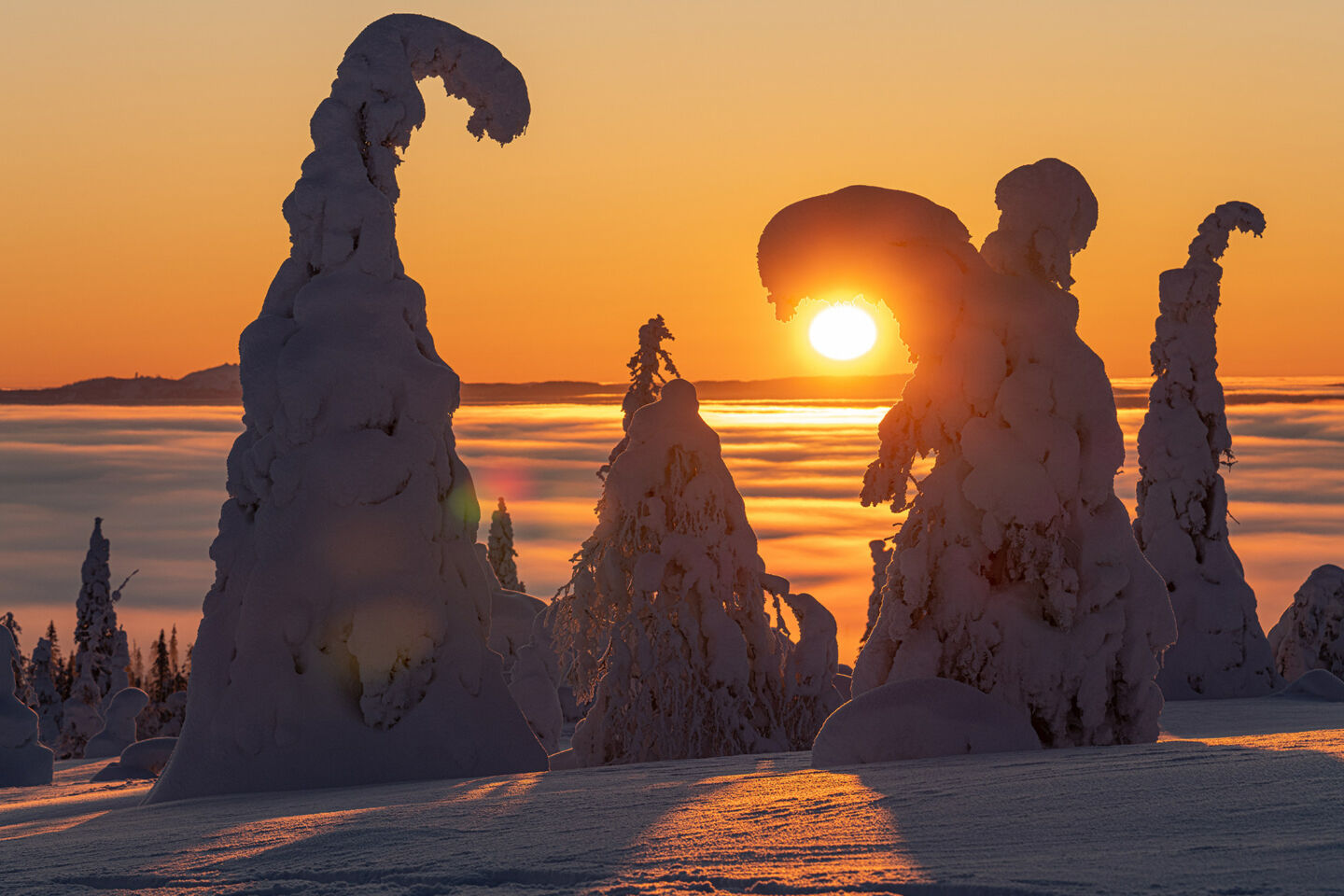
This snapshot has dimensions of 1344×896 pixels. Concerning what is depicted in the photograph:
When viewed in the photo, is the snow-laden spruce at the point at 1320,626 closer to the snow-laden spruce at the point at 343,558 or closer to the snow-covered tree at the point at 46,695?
the snow-laden spruce at the point at 343,558

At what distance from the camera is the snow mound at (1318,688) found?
27297mm

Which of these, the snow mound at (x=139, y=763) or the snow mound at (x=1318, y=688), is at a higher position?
the snow mound at (x=139, y=763)

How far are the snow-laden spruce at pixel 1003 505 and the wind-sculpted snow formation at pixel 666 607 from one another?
7446 millimetres

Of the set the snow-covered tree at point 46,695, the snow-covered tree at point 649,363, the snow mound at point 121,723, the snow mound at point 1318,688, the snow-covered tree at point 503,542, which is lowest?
the snow-covered tree at point 46,695

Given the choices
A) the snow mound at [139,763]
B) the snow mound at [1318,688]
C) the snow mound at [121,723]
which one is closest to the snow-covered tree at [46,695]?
the snow mound at [121,723]

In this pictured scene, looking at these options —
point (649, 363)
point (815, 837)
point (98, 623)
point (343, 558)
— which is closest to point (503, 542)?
point (98, 623)

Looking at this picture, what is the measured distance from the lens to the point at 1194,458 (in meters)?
30.4

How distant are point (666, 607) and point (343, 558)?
24.8 feet

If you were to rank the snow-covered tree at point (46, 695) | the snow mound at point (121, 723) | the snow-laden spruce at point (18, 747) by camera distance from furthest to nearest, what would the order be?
1. the snow-covered tree at point (46, 695)
2. the snow mound at point (121, 723)
3. the snow-laden spruce at point (18, 747)

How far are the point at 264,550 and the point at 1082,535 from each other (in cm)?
858

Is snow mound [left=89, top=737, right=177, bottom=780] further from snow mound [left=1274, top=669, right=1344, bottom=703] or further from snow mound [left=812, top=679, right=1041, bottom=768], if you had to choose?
snow mound [left=1274, top=669, right=1344, bottom=703]

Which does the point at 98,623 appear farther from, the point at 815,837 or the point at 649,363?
the point at 815,837

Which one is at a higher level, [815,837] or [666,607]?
[815,837]

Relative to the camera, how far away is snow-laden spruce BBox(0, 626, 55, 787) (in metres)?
22.9
